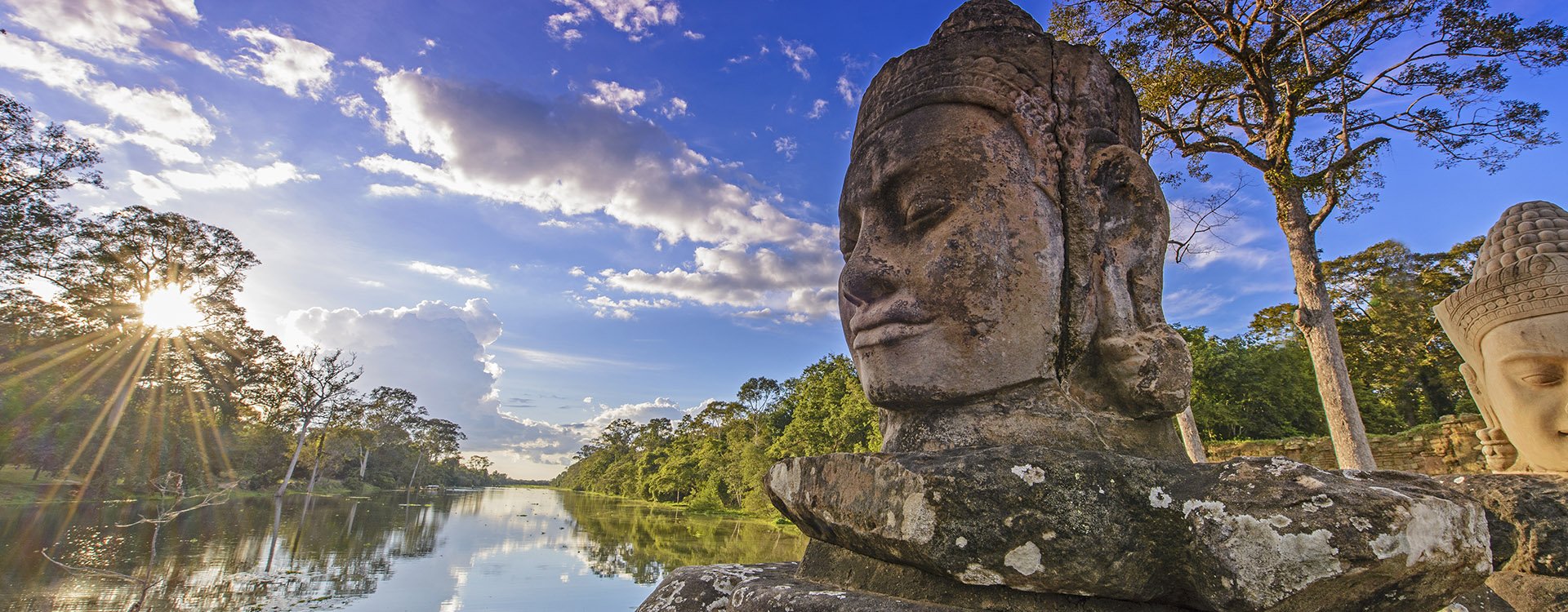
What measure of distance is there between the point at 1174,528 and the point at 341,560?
18782mm

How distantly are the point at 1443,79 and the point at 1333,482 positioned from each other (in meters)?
14.8

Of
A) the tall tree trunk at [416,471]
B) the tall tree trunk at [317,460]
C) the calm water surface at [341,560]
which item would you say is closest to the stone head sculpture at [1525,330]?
the calm water surface at [341,560]

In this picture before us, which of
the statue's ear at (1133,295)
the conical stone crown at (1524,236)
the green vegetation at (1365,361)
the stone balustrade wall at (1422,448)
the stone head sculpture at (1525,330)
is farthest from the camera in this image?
the green vegetation at (1365,361)

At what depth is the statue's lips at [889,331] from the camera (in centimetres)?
197

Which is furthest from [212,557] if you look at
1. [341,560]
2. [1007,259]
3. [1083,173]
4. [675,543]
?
[1083,173]

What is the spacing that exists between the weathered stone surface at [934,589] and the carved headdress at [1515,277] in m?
2.65

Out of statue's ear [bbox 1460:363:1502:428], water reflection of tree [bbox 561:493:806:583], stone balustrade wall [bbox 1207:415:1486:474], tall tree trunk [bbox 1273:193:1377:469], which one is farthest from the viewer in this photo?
water reflection of tree [bbox 561:493:806:583]

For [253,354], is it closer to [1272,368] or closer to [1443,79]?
[1443,79]

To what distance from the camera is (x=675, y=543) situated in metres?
22.3

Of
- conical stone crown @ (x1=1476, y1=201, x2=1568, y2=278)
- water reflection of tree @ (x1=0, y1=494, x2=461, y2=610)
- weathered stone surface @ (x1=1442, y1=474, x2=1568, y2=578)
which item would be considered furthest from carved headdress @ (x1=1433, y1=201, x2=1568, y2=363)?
water reflection of tree @ (x1=0, y1=494, x2=461, y2=610)

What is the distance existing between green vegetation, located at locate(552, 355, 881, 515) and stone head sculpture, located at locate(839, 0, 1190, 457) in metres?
6.94

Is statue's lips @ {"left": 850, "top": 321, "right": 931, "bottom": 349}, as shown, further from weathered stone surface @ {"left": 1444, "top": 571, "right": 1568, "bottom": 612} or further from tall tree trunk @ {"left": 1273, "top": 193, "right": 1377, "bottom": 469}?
tall tree trunk @ {"left": 1273, "top": 193, "right": 1377, "bottom": 469}

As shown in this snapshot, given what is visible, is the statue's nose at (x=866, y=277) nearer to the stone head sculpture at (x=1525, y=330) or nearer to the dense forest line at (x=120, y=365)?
the stone head sculpture at (x=1525, y=330)

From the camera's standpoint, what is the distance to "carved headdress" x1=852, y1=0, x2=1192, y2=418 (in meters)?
1.97
